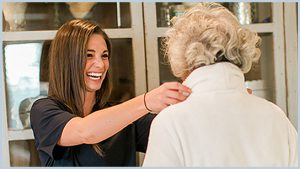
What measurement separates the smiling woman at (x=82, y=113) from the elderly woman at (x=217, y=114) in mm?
242

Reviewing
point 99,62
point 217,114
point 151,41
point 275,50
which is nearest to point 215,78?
point 217,114

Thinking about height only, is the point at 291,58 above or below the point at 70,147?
above

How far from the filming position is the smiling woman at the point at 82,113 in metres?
1.24

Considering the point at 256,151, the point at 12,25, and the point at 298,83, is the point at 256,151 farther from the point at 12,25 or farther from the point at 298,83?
the point at 12,25

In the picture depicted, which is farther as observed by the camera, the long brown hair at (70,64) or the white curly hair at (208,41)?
the long brown hair at (70,64)

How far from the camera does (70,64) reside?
1454mm

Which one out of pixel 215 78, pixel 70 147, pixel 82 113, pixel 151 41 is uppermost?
pixel 151 41

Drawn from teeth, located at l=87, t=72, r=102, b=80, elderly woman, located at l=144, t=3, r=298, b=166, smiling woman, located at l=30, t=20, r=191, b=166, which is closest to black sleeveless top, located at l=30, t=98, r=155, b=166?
smiling woman, located at l=30, t=20, r=191, b=166

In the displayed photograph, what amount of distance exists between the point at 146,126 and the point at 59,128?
40cm

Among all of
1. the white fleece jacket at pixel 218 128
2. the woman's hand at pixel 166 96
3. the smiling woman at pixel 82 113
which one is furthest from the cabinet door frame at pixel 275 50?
the white fleece jacket at pixel 218 128

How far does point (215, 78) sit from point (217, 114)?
0.30ft

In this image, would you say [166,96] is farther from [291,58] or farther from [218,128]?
[291,58]

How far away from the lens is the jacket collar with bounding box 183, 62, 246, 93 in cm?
101

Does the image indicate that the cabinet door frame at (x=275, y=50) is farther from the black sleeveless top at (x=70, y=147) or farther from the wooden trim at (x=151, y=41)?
the black sleeveless top at (x=70, y=147)
